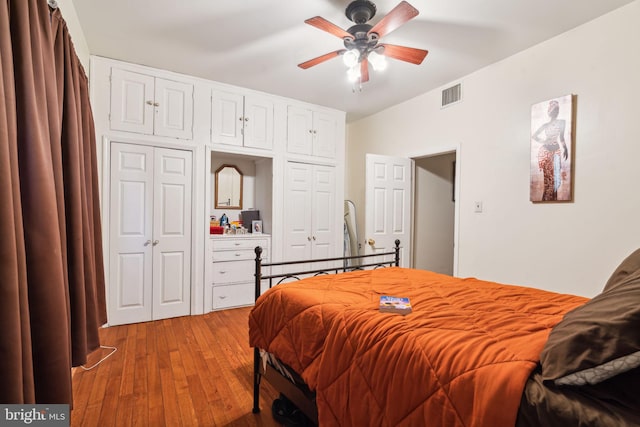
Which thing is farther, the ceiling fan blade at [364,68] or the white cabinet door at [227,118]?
the white cabinet door at [227,118]

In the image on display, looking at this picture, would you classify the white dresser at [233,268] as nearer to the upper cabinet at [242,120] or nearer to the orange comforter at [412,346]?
the upper cabinet at [242,120]

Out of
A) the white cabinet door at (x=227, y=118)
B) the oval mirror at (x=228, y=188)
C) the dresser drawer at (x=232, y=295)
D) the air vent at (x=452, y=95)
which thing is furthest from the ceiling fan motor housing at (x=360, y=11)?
the dresser drawer at (x=232, y=295)

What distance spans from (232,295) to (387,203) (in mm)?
2197

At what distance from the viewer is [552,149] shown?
259cm

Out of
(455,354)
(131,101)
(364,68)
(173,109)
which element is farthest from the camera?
(173,109)

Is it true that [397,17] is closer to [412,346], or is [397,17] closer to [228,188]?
[412,346]

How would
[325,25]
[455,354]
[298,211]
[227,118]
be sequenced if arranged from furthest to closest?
1. [298,211]
2. [227,118]
3. [325,25]
4. [455,354]

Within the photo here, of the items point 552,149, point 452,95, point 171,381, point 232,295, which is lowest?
point 171,381

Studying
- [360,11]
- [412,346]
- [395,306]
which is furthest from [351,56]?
[412,346]

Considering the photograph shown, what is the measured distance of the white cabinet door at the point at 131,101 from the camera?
3074 mm

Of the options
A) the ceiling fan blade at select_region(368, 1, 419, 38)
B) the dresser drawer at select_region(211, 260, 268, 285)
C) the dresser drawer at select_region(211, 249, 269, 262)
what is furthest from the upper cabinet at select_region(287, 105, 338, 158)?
the ceiling fan blade at select_region(368, 1, 419, 38)

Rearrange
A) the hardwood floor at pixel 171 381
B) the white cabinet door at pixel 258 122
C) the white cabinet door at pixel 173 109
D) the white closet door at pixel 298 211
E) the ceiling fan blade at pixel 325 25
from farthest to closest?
the white closet door at pixel 298 211
the white cabinet door at pixel 258 122
the white cabinet door at pixel 173 109
the ceiling fan blade at pixel 325 25
the hardwood floor at pixel 171 381

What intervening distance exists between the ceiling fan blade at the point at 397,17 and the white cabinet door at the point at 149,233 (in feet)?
7.78

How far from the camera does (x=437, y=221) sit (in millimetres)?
4645
